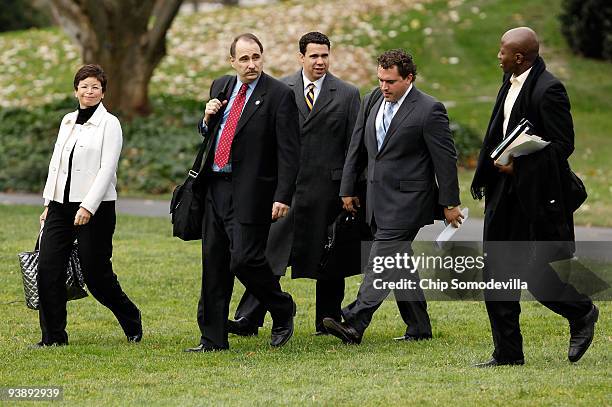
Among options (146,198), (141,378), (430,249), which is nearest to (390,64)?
(430,249)

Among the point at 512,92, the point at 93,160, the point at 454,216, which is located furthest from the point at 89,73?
the point at 512,92

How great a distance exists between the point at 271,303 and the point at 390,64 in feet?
5.85

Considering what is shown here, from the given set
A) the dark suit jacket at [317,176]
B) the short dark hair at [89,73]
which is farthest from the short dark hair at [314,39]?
the short dark hair at [89,73]

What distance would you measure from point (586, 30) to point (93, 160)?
1999 cm

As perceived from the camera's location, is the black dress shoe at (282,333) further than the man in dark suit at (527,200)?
Yes

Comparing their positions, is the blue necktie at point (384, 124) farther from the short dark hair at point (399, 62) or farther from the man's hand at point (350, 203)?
the man's hand at point (350, 203)

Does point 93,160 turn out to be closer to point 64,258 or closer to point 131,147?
point 64,258

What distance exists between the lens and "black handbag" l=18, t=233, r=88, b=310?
8469 millimetres

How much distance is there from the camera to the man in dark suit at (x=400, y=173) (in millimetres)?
8242

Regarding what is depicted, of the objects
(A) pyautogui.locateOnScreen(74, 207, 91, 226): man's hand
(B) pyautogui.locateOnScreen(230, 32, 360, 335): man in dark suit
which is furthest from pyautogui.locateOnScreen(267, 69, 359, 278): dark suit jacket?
(A) pyautogui.locateOnScreen(74, 207, 91, 226): man's hand

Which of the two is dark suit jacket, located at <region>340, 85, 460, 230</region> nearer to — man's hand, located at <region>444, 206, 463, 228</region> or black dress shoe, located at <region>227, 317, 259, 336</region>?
man's hand, located at <region>444, 206, 463, 228</region>

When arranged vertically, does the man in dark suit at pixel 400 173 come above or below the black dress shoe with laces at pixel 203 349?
above

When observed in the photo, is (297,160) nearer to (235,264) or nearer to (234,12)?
(235,264)

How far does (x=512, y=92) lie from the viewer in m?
7.37
